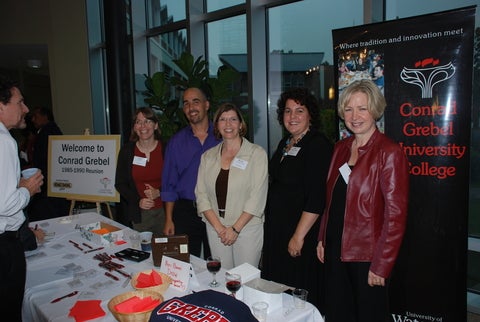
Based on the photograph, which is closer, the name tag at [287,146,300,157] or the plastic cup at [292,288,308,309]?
the plastic cup at [292,288,308,309]

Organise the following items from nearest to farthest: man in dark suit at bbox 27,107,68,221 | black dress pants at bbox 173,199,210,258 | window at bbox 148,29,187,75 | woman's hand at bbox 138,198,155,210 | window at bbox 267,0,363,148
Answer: black dress pants at bbox 173,199,210,258, woman's hand at bbox 138,198,155,210, window at bbox 267,0,363,148, man in dark suit at bbox 27,107,68,221, window at bbox 148,29,187,75

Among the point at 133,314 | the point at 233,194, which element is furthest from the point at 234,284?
the point at 233,194

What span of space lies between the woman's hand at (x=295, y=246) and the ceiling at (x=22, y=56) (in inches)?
267

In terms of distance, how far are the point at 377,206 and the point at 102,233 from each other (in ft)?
5.47

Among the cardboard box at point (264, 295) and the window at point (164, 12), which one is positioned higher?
the window at point (164, 12)

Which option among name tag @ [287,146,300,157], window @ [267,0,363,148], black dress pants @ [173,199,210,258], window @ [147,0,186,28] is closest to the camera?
name tag @ [287,146,300,157]

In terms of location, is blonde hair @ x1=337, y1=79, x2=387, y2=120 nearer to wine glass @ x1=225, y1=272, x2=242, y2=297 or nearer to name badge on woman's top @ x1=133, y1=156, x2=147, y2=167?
wine glass @ x1=225, y1=272, x2=242, y2=297

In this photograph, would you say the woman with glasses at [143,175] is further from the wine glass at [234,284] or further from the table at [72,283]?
the wine glass at [234,284]

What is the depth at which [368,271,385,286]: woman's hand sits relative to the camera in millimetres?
1748

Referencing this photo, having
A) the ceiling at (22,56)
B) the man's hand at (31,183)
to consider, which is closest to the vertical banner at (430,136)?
the man's hand at (31,183)

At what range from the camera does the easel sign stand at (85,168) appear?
13.0 feet

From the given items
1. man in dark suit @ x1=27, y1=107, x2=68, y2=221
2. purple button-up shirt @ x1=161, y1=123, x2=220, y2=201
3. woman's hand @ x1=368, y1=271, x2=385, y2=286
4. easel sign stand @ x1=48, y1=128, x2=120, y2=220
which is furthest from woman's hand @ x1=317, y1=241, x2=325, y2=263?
man in dark suit @ x1=27, y1=107, x2=68, y2=221

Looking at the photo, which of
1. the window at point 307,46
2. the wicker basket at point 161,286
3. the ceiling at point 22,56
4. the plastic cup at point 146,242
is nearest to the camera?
the wicker basket at point 161,286

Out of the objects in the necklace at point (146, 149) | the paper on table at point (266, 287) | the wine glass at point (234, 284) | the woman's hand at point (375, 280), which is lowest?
the woman's hand at point (375, 280)
